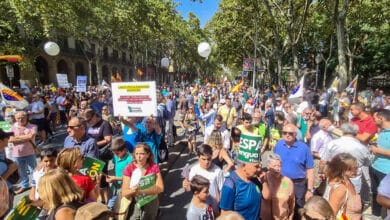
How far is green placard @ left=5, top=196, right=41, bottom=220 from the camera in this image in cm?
216

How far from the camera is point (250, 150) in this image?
286 centimetres

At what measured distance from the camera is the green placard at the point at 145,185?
3.23m

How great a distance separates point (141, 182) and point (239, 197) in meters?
1.14

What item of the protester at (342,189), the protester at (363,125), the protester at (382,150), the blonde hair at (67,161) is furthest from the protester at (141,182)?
the protester at (363,125)

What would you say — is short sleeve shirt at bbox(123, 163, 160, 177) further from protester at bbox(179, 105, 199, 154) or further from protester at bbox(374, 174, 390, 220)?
protester at bbox(179, 105, 199, 154)

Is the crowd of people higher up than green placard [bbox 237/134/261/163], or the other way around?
green placard [bbox 237/134/261/163]

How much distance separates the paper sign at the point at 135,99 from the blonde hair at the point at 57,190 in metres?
2.32

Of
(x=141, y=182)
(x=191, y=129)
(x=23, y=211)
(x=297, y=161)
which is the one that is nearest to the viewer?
(x=23, y=211)

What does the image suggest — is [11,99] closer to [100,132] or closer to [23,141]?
[23,141]

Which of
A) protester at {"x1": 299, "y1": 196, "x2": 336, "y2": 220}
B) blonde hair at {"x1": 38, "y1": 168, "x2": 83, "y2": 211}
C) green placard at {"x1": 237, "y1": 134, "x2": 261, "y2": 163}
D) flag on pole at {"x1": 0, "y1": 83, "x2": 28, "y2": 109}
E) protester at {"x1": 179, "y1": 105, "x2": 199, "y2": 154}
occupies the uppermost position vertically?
flag on pole at {"x1": 0, "y1": 83, "x2": 28, "y2": 109}

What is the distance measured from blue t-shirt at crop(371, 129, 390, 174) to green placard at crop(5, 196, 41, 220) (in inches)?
162

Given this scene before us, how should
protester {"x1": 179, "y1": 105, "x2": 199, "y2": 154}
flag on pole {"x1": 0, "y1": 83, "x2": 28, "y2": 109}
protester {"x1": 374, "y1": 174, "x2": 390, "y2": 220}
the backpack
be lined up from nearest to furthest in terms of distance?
the backpack, protester {"x1": 374, "y1": 174, "x2": 390, "y2": 220}, flag on pole {"x1": 0, "y1": 83, "x2": 28, "y2": 109}, protester {"x1": 179, "y1": 105, "x2": 199, "y2": 154}

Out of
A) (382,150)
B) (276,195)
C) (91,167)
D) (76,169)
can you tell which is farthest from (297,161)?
(76,169)

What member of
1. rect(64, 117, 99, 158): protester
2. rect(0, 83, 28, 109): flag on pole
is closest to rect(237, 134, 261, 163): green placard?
rect(64, 117, 99, 158): protester
